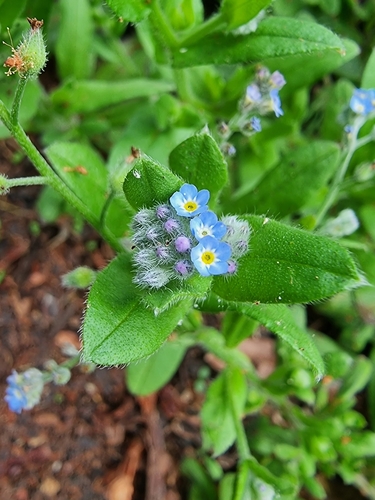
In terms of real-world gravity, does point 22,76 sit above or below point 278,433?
above

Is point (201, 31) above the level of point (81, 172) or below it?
above

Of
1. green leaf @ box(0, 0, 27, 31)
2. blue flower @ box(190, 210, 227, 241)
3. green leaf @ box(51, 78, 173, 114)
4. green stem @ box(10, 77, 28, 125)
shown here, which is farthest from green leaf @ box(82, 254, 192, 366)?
green leaf @ box(51, 78, 173, 114)

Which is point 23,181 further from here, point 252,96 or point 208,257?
point 252,96

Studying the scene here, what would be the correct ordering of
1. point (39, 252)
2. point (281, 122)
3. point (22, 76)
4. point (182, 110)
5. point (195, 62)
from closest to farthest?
point (22, 76), point (195, 62), point (182, 110), point (281, 122), point (39, 252)

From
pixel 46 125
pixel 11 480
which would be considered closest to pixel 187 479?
pixel 11 480

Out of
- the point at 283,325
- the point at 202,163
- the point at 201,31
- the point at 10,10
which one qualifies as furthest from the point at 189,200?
the point at 10,10

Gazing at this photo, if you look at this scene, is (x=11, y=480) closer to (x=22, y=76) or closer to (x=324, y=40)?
(x=22, y=76)

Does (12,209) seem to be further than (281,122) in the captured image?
Yes
